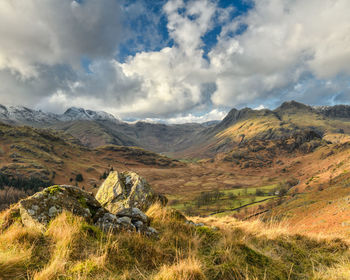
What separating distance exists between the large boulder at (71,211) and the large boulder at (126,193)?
3393 mm

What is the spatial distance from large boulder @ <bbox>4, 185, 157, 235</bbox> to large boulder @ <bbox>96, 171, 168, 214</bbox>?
339 centimetres

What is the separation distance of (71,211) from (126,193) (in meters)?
5.43

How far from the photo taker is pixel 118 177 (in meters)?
12.0

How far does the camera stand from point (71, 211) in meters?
5.55

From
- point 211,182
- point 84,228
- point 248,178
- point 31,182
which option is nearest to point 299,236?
point 84,228

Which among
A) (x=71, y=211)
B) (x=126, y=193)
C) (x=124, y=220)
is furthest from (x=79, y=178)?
(x=124, y=220)

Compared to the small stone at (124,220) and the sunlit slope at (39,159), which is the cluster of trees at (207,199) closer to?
the sunlit slope at (39,159)

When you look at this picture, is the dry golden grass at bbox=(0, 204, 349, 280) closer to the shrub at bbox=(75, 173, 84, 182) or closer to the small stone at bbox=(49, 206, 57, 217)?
the small stone at bbox=(49, 206, 57, 217)

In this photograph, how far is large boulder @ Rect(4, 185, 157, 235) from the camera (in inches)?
207

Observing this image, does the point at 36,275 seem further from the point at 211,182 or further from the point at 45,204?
the point at 211,182

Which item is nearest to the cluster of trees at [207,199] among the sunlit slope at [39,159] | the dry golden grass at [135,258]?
the sunlit slope at [39,159]

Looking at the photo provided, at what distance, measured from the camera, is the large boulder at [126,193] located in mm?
9930

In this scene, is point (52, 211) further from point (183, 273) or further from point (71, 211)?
point (183, 273)

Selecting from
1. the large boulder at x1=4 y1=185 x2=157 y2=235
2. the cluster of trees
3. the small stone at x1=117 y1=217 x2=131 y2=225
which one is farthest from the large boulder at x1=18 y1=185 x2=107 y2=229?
the cluster of trees
